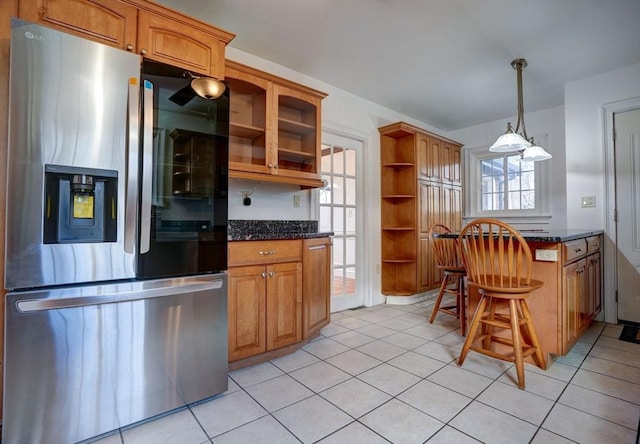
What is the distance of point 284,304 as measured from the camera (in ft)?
7.20

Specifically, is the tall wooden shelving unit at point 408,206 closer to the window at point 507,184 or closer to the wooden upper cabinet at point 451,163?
the wooden upper cabinet at point 451,163

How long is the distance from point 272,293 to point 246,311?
215 mm

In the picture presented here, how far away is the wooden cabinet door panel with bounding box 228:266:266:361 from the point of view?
1952 mm

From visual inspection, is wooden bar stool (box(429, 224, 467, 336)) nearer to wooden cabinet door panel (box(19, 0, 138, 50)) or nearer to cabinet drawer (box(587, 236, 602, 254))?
cabinet drawer (box(587, 236, 602, 254))

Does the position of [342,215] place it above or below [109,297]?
above

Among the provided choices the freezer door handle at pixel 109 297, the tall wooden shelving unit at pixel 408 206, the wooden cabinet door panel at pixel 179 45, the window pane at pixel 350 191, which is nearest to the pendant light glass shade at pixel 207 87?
the wooden cabinet door panel at pixel 179 45

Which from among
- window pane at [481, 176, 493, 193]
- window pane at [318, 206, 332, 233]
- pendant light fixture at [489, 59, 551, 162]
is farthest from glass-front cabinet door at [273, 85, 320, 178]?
window pane at [481, 176, 493, 193]

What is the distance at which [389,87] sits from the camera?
3396 millimetres

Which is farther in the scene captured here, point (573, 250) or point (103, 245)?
point (573, 250)

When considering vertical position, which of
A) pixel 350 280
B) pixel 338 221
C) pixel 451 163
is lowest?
pixel 350 280

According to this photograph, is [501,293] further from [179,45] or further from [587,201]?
[179,45]

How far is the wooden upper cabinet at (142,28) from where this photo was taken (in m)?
1.43

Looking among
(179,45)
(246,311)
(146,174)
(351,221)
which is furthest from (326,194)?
(146,174)

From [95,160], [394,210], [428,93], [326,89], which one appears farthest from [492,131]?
[95,160]
